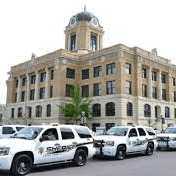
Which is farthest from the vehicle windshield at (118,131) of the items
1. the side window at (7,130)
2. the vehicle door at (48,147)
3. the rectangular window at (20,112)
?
the rectangular window at (20,112)

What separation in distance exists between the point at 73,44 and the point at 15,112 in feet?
63.4

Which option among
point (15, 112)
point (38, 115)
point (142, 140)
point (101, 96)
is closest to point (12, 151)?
point (142, 140)

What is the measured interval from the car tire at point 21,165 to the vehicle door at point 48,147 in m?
0.43

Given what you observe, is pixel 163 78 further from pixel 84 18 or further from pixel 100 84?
pixel 84 18

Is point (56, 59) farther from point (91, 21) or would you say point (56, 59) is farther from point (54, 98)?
point (91, 21)

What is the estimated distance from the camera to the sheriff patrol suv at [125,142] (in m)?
16.8

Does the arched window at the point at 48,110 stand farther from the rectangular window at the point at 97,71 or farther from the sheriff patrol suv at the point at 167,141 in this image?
the sheriff patrol suv at the point at 167,141

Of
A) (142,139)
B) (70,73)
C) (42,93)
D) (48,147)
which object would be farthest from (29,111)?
(48,147)

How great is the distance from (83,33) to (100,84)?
1753 centimetres

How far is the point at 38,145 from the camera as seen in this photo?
40.9 ft

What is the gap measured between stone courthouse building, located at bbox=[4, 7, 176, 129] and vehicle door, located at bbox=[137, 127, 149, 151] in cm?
3111

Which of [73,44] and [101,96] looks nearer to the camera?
[101,96]

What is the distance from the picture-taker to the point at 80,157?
578 inches

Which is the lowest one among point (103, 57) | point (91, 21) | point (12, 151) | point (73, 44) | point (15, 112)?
point (12, 151)
